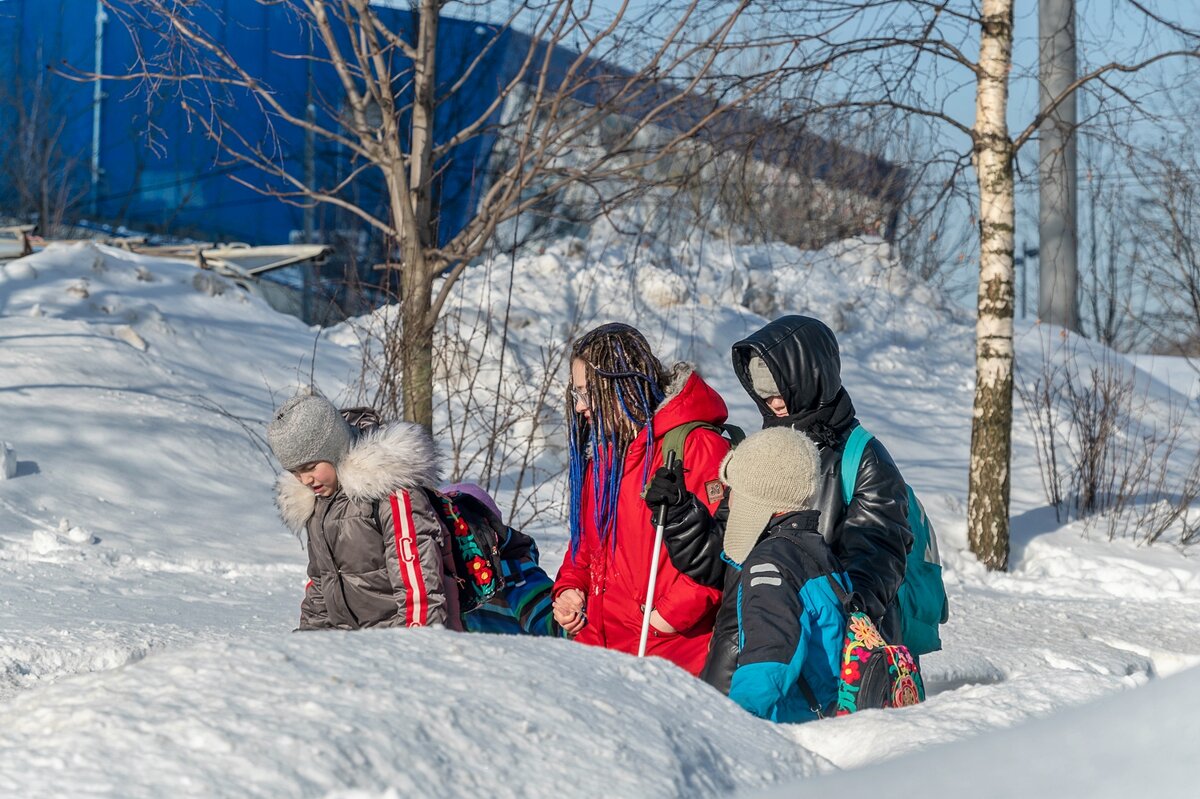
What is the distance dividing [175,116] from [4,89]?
3.48 metres

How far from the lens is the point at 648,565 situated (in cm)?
350

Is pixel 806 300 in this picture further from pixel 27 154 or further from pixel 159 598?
pixel 27 154

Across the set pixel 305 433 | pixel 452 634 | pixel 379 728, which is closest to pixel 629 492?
pixel 305 433

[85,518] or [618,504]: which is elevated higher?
[618,504]

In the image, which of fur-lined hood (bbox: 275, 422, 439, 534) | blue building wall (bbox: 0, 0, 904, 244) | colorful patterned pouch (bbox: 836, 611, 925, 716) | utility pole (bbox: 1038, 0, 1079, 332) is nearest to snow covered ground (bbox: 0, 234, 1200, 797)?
colorful patterned pouch (bbox: 836, 611, 925, 716)

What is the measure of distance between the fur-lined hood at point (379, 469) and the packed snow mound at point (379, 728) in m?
1.27

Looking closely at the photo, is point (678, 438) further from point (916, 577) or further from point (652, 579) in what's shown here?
point (916, 577)

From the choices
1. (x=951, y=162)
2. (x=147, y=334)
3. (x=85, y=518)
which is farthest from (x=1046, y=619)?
(x=147, y=334)

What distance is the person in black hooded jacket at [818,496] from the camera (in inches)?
123

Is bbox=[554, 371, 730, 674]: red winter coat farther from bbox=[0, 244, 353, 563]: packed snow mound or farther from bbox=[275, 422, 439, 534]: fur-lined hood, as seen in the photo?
bbox=[0, 244, 353, 563]: packed snow mound

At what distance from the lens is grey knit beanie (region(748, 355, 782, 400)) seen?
11.6 feet

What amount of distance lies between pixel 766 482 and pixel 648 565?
602 mm

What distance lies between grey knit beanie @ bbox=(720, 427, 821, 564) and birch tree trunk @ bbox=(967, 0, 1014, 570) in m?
5.16

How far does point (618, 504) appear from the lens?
3549mm
